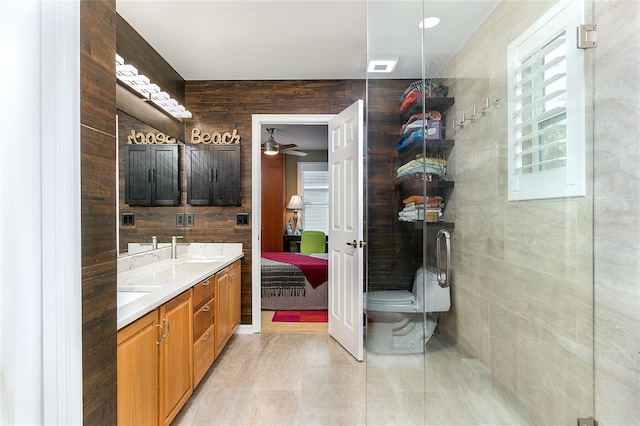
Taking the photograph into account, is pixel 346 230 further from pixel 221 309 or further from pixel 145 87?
pixel 145 87

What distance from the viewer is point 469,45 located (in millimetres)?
1853

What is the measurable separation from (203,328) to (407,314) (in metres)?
1.39

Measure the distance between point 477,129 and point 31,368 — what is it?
2.12 m

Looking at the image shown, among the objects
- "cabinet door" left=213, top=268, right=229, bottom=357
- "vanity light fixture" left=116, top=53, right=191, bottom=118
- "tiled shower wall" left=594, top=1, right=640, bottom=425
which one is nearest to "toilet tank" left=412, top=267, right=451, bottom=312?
"tiled shower wall" left=594, top=1, right=640, bottom=425

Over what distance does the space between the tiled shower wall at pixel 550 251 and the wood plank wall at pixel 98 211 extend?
166 cm

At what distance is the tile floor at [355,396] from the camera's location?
5.96 feet

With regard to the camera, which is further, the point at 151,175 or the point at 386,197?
the point at 151,175

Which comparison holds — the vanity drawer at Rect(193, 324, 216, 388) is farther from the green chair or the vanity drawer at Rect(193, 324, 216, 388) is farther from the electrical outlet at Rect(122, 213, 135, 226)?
the green chair

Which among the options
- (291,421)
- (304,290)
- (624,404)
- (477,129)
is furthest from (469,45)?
(304,290)

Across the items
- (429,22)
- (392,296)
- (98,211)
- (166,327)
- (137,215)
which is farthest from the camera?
(137,215)

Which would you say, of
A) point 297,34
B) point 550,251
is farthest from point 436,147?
point 297,34

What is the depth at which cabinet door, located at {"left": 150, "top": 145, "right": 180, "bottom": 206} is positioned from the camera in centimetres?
277

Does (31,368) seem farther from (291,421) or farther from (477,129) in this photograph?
(477,129)

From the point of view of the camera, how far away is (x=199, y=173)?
3.24 meters
